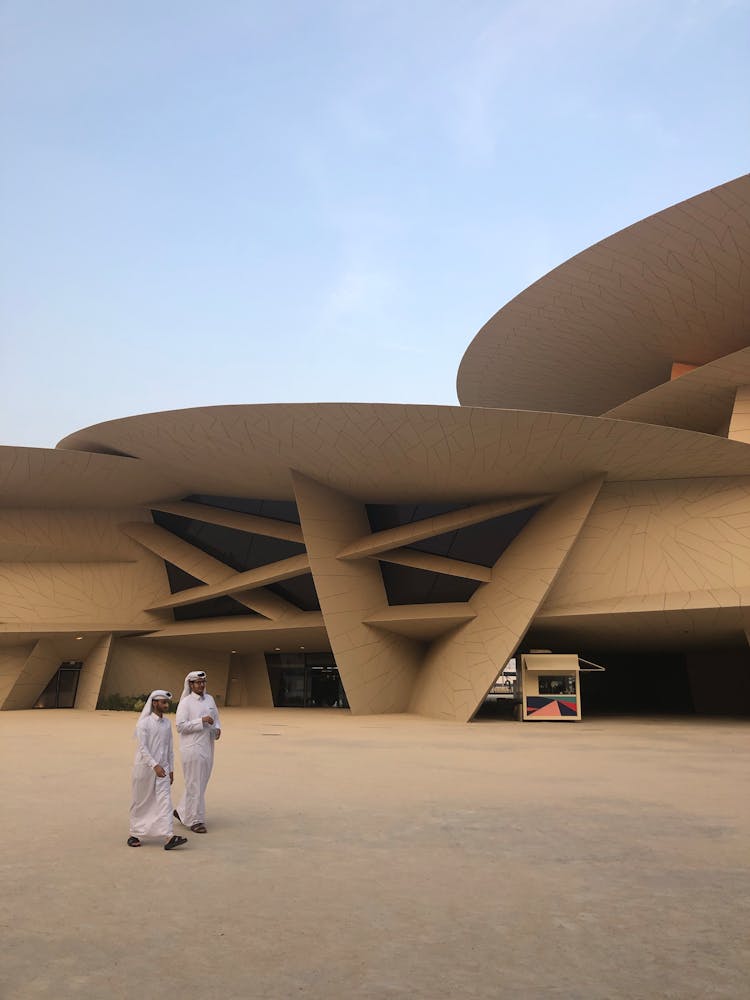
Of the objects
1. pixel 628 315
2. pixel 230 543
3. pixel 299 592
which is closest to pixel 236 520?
pixel 230 543

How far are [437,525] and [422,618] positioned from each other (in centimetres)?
256

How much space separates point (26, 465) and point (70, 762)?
569 inches

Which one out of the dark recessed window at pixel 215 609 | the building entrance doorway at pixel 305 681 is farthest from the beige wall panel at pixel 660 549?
Answer: the building entrance doorway at pixel 305 681

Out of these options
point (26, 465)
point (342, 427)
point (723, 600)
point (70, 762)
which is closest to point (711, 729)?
point (723, 600)

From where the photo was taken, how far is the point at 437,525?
2167 centimetres

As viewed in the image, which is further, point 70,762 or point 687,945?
point 70,762

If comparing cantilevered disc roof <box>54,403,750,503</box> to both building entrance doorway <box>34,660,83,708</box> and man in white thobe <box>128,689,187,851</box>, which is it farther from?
building entrance doorway <box>34,660,83,708</box>

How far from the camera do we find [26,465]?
23.3 metres

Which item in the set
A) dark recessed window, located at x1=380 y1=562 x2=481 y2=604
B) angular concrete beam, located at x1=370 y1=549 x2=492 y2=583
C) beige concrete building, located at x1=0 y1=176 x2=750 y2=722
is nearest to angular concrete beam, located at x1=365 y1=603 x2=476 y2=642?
beige concrete building, located at x1=0 y1=176 x2=750 y2=722

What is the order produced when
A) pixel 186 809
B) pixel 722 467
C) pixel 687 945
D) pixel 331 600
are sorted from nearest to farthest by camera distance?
pixel 687 945
pixel 186 809
pixel 722 467
pixel 331 600

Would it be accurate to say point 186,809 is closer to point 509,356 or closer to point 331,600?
point 331,600

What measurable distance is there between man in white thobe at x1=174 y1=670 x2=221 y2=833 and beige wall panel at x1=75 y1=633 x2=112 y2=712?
22.6 metres

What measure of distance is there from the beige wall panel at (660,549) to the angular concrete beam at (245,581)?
23.8ft

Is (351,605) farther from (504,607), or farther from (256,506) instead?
(256,506)
